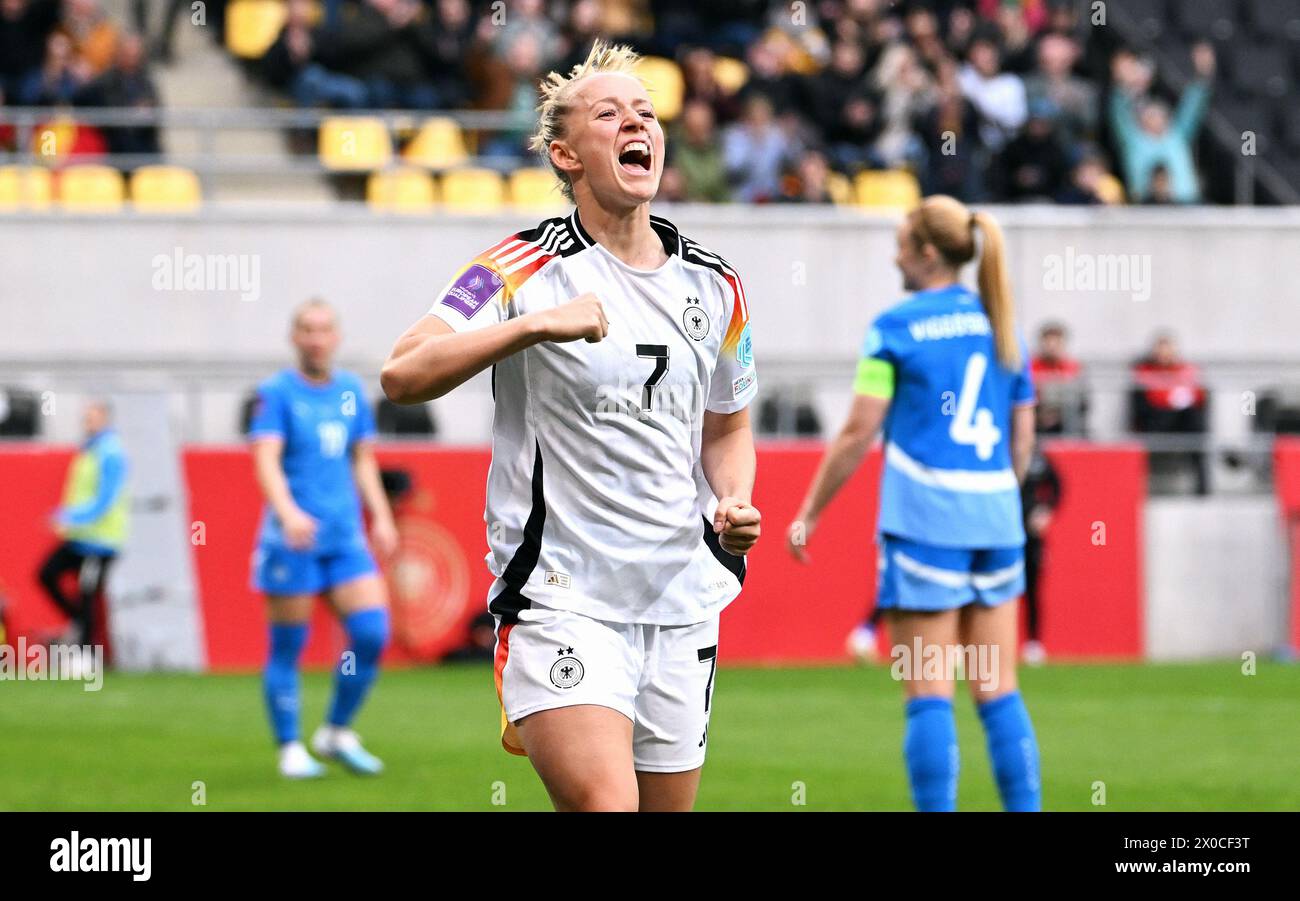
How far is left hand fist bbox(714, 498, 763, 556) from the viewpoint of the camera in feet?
15.3

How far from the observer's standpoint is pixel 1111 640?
53.0 ft

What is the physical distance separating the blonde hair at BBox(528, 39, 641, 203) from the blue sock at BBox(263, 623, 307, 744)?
18.3 feet

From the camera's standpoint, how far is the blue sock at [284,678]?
33.1ft

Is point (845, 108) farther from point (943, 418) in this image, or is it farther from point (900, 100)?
point (943, 418)

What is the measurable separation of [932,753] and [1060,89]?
14.5 m

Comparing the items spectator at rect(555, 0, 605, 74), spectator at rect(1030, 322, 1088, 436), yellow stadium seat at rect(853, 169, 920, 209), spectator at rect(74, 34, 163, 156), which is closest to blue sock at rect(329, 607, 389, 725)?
spectator at rect(1030, 322, 1088, 436)

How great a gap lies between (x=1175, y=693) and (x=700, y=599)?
31.4 feet

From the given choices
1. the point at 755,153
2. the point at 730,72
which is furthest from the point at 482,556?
Answer: the point at 730,72

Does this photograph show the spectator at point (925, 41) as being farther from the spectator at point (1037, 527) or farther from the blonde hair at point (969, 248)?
the blonde hair at point (969, 248)

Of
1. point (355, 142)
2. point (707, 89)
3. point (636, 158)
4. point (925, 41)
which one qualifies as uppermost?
point (925, 41)

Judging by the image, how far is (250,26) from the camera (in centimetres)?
2038

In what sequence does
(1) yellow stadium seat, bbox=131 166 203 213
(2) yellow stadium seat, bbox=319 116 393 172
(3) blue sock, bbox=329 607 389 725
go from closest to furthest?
(3) blue sock, bbox=329 607 389 725 → (1) yellow stadium seat, bbox=131 166 203 213 → (2) yellow stadium seat, bbox=319 116 393 172

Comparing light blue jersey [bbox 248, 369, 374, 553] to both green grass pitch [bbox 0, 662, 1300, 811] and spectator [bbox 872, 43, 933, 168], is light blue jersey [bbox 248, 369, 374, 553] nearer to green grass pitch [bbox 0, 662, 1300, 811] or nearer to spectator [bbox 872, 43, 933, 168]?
green grass pitch [bbox 0, 662, 1300, 811]
